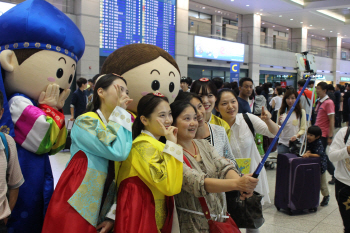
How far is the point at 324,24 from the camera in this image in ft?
63.5

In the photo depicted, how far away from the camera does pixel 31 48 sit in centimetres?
216

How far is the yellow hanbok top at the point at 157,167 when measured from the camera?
5.22ft

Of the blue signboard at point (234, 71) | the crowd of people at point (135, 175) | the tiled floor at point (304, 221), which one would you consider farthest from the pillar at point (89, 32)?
the crowd of people at point (135, 175)

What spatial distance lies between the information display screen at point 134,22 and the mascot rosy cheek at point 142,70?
809 centimetres

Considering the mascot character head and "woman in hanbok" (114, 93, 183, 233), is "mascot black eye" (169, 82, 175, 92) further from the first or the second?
the mascot character head

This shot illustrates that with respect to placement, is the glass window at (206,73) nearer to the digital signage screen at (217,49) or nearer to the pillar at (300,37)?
the digital signage screen at (217,49)

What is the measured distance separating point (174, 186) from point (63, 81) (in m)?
1.22

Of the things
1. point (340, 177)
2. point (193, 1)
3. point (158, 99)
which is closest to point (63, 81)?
point (158, 99)

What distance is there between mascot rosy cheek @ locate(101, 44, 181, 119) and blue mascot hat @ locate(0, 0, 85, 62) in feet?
1.18

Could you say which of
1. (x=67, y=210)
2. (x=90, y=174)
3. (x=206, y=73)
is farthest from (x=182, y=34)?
(x=67, y=210)

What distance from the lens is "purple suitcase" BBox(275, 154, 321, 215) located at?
3.76 meters

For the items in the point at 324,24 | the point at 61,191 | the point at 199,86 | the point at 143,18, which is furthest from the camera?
the point at 324,24

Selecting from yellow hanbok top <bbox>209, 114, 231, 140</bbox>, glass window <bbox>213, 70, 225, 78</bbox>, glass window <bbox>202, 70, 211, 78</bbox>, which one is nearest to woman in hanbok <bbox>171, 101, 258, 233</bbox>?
yellow hanbok top <bbox>209, 114, 231, 140</bbox>

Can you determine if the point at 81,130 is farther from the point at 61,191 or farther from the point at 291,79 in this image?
the point at 291,79
